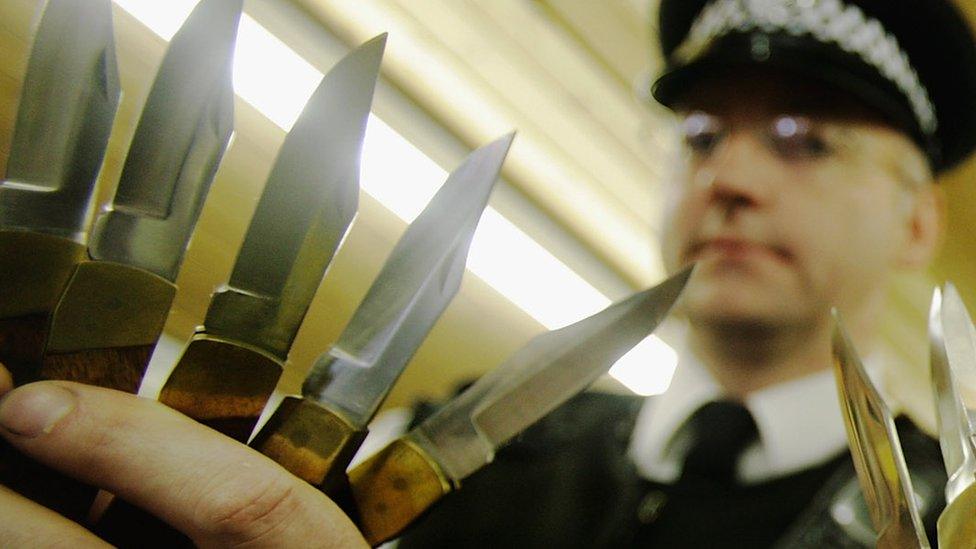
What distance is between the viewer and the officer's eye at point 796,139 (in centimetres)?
63

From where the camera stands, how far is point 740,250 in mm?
586

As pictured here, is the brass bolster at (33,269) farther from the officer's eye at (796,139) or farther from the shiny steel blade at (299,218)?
the officer's eye at (796,139)

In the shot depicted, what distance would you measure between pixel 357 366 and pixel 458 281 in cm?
5

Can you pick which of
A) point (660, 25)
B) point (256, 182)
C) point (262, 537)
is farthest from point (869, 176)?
point (256, 182)

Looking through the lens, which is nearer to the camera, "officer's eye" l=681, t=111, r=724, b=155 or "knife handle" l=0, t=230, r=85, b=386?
"knife handle" l=0, t=230, r=85, b=386

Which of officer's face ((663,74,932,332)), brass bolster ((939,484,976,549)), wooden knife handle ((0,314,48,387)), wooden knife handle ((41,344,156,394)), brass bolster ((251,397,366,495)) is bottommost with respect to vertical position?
officer's face ((663,74,932,332))

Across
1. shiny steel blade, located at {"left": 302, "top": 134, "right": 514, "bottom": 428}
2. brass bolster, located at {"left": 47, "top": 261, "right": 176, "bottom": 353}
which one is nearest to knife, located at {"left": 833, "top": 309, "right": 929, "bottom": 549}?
shiny steel blade, located at {"left": 302, "top": 134, "right": 514, "bottom": 428}

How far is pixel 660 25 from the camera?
81 cm

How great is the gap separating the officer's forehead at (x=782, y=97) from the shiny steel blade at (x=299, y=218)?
0.45 m

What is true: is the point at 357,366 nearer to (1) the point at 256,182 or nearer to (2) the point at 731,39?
(2) the point at 731,39

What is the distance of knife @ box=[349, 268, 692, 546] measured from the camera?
0.95 feet

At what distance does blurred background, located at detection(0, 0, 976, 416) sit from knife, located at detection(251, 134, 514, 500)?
15.6 inches

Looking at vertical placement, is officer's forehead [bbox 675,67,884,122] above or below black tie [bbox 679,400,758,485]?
above

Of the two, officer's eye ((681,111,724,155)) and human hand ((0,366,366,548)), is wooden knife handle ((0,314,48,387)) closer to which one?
human hand ((0,366,366,548))
